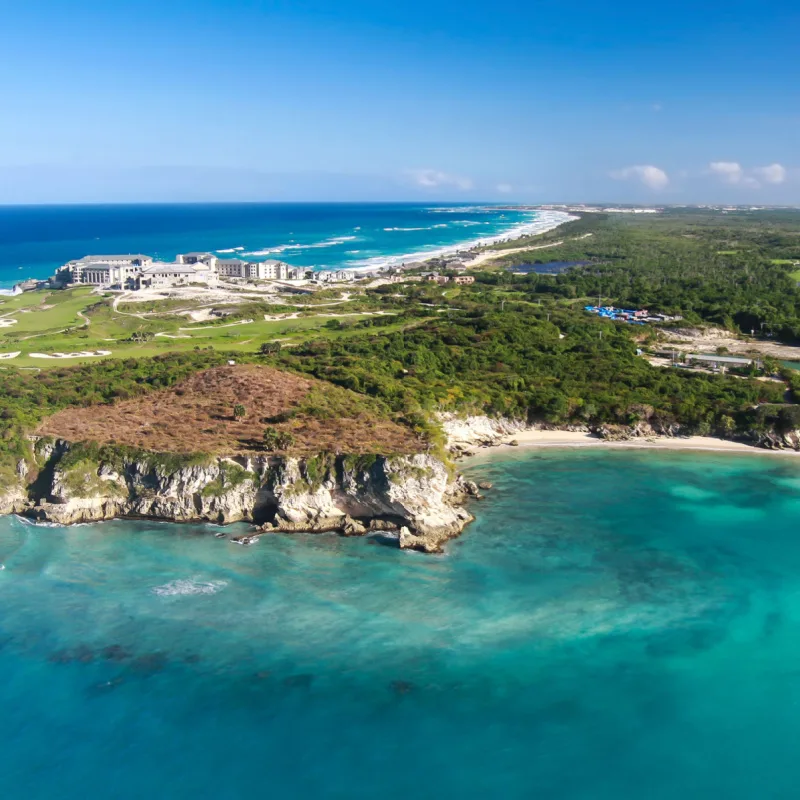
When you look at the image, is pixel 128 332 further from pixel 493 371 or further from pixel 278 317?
pixel 493 371

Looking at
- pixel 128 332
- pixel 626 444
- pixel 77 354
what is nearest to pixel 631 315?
pixel 626 444

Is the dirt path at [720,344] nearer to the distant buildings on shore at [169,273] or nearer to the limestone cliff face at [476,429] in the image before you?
the limestone cliff face at [476,429]

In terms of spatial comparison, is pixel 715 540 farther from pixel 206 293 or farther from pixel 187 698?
pixel 206 293

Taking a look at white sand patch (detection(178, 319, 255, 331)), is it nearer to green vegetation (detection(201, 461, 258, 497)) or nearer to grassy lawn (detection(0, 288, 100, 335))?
grassy lawn (detection(0, 288, 100, 335))

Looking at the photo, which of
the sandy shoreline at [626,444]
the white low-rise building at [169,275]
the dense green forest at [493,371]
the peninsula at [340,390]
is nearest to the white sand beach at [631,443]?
the sandy shoreline at [626,444]

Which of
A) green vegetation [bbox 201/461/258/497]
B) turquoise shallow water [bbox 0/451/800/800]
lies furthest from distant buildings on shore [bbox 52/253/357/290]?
turquoise shallow water [bbox 0/451/800/800]
